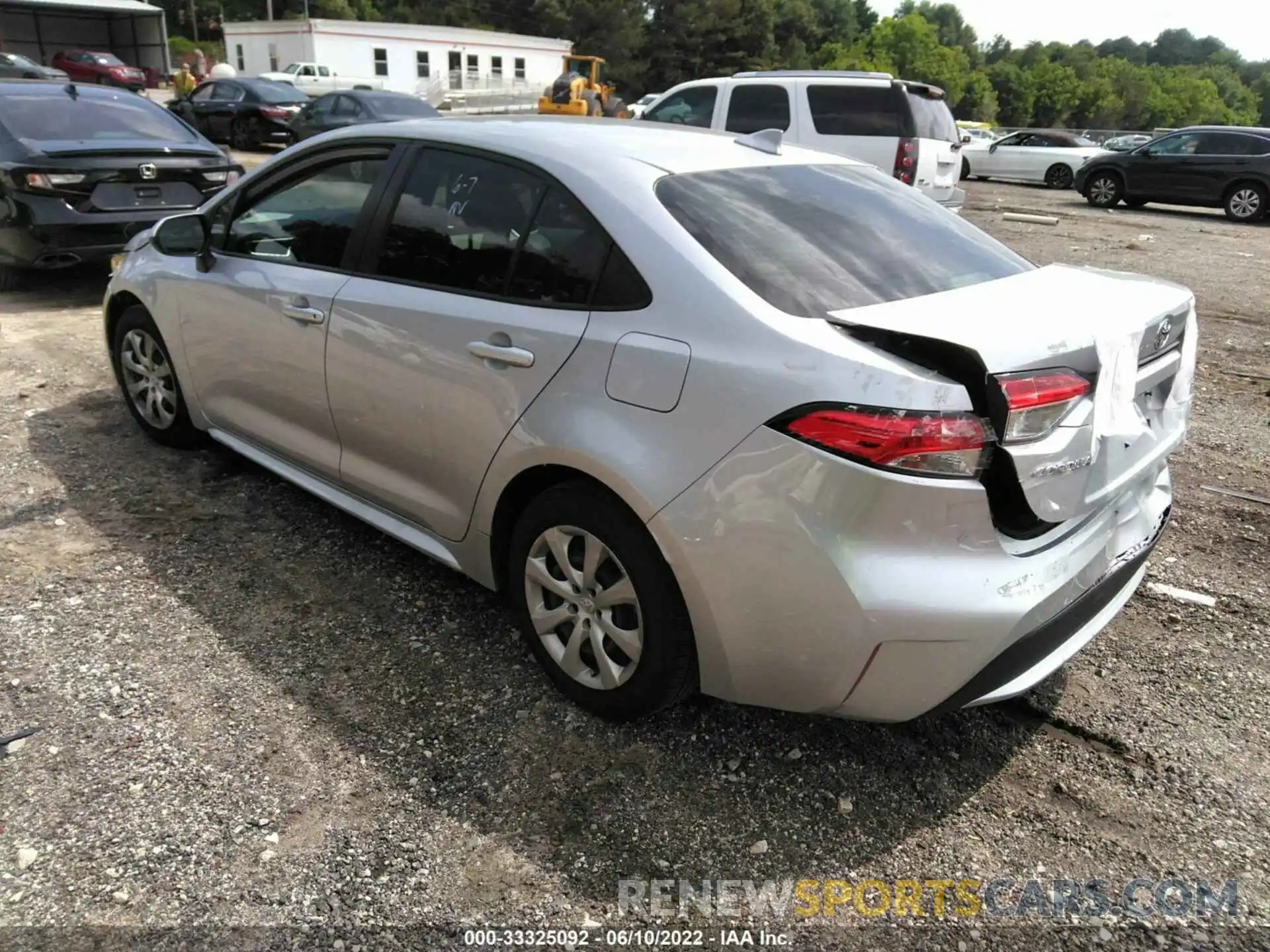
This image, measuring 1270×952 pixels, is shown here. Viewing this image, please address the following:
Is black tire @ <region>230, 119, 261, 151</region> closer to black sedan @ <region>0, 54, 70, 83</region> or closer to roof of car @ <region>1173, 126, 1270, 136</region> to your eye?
black sedan @ <region>0, 54, 70, 83</region>

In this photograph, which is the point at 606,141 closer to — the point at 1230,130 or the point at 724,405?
the point at 724,405

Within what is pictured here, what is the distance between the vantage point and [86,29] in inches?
1686

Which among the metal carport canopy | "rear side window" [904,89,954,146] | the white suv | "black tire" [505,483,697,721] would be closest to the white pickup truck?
the metal carport canopy

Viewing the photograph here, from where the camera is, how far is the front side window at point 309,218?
11.3 feet

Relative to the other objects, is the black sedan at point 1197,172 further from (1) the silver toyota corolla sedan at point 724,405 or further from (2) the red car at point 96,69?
(2) the red car at point 96,69

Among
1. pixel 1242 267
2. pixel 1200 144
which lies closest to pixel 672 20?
pixel 1200 144

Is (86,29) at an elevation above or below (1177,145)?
above

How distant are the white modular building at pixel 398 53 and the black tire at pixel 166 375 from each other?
4687 centimetres

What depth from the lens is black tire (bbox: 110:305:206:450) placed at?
444cm

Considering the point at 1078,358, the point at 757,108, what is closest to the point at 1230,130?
the point at 757,108

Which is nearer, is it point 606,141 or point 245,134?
point 606,141

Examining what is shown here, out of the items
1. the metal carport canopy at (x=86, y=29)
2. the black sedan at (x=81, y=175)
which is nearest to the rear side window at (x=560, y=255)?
the black sedan at (x=81, y=175)

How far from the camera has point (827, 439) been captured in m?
2.13

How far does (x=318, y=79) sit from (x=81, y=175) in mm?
37462
